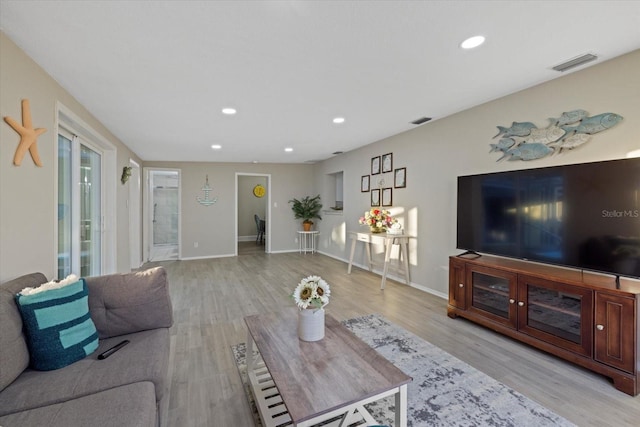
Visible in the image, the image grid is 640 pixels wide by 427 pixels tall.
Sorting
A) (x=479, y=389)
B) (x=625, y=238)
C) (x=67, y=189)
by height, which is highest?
(x=67, y=189)

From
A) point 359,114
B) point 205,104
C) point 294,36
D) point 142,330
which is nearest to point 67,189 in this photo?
point 205,104

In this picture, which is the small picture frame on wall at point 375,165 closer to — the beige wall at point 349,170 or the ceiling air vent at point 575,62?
the beige wall at point 349,170

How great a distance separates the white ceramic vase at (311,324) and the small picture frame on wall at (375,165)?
3888 mm

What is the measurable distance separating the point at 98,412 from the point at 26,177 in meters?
1.78

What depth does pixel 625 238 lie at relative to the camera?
2061 mm

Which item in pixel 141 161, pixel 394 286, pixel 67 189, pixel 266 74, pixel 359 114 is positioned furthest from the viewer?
pixel 141 161

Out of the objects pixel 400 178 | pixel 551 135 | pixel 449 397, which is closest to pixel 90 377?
pixel 449 397

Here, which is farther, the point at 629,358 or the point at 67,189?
the point at 67,189

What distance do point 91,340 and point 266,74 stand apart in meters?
2.22

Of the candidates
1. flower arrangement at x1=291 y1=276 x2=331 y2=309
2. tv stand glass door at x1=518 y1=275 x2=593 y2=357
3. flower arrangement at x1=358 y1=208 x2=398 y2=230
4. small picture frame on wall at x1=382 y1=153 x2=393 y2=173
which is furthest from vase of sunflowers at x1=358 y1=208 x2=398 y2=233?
flower arrangement at x1=291 y1=276 x2=331 y2=309

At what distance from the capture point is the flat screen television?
6.75ft

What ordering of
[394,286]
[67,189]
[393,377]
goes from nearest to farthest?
[393,377]
[67,189]
[394,286]

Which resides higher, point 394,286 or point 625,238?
point 625,238

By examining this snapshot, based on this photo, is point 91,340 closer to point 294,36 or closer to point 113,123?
point 294,36
